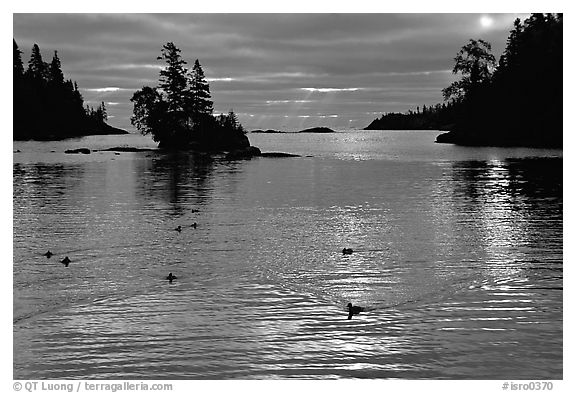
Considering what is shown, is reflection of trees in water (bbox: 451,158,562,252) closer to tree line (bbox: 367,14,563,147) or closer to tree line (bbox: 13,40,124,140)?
tree line (bbox: 367,14,563,147)

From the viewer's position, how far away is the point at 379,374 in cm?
1230

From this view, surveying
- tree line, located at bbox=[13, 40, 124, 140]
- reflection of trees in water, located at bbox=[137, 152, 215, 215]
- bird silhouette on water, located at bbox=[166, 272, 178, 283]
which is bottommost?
bird silhouette on water, located at bbox=[166, 272, 178, 283]

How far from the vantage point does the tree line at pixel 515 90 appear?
3356 inches

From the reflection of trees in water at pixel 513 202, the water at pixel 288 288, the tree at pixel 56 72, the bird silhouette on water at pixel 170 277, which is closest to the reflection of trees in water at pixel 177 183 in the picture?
the water at pixel 288 288

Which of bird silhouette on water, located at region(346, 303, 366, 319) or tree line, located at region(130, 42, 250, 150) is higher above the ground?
tree line, located at region(130, 42, 250, 150)

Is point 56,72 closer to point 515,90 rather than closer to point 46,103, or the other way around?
point 46,103

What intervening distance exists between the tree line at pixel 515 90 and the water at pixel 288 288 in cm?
5012

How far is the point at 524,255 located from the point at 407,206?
13321 millimetres

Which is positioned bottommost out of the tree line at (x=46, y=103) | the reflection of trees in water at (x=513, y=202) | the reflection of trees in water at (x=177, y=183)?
the reflection of trees in water at (x=513, y=202)

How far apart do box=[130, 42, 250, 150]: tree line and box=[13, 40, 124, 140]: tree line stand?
51.0 feet

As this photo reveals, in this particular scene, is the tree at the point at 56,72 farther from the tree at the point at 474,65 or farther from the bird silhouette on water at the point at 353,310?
the bird silhouette on water at the point at 353,310

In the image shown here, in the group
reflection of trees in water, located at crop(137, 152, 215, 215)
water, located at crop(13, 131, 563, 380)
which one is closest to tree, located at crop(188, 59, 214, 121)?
reflection of trees in water, located at crop(137, 152, 215, 215)

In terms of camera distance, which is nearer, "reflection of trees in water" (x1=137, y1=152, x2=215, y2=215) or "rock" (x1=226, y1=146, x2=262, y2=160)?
"reflection of trees in water" (x1=137, y1=152, x2=215, y2=215)

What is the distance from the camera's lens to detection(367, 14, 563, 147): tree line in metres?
85.2
